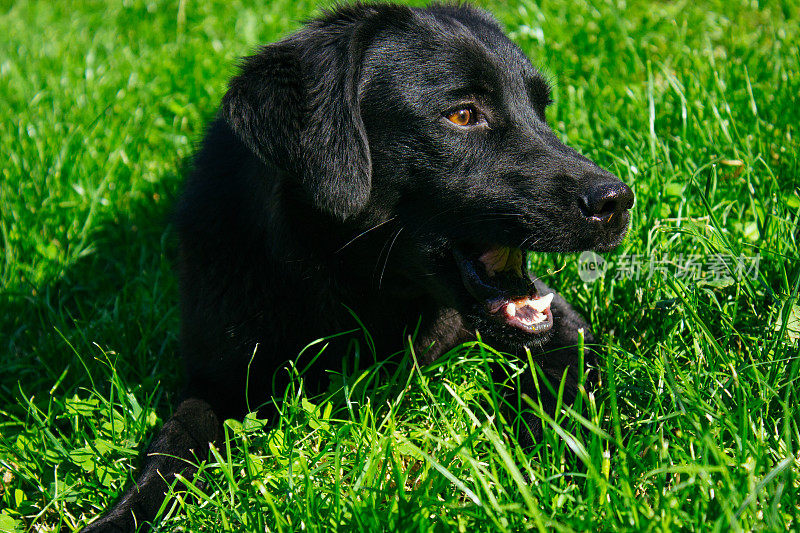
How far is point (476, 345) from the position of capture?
246 cm

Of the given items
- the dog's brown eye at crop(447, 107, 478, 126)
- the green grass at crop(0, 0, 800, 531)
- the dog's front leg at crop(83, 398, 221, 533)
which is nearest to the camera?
the green grass at crop(0, 0, 800, 531)

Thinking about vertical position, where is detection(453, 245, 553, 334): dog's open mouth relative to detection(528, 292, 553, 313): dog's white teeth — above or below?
above

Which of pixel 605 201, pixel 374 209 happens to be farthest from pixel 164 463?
pixel 605 201

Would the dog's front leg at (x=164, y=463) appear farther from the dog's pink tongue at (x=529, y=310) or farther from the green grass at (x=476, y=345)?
the dog's pink tongue at (x=529, y=310)

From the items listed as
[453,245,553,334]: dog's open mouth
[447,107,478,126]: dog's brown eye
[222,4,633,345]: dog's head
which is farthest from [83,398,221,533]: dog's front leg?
[447,107,478,126]: dog's brown eye

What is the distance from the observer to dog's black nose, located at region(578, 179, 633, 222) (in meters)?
1.99

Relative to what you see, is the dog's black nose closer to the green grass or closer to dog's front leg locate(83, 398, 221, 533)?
the green grass

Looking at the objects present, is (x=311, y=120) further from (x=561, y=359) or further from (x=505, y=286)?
(x=561, y=359)

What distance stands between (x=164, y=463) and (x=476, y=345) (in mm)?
1011

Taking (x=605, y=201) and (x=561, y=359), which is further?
(x=561, y=359)

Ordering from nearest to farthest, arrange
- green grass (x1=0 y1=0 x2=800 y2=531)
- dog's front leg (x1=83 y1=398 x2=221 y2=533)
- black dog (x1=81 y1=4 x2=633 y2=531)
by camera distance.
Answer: green grass (x1=0 y1=0 x2=800 y2=531) < dog's front leg (x1=83 y1=398 x2=221 y2=533) < black dog (x1=81 y1=4 x2=633 y2=531)

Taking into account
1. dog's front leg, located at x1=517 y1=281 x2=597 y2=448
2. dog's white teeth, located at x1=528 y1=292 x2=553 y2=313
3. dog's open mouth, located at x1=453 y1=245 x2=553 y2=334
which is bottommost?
dog's front leg, located at x1=517 y1=281 x2=597 y2=448

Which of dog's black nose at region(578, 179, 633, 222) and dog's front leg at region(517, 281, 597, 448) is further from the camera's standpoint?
dog's front leg at region(517, 281, 597, 448)

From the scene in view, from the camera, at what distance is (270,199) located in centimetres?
225
